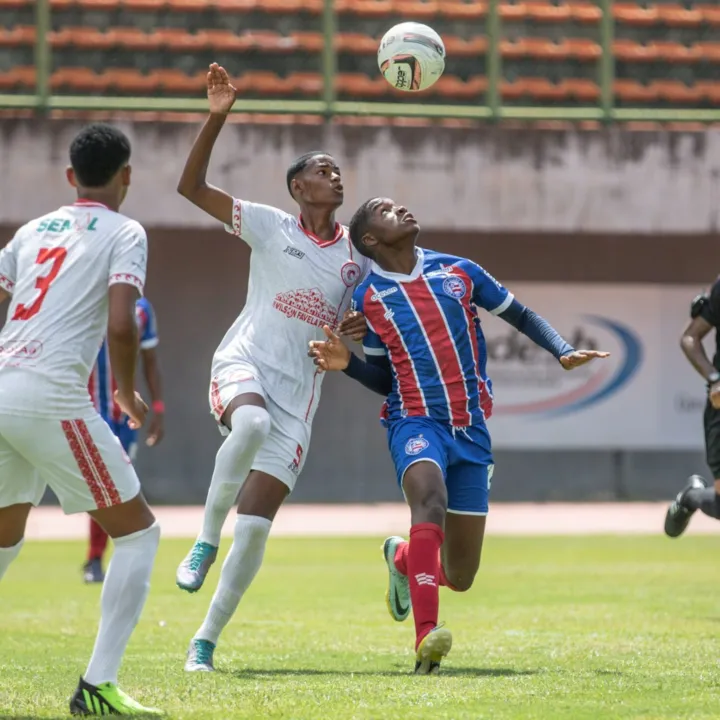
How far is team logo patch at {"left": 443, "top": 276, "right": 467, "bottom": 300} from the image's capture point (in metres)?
7.48

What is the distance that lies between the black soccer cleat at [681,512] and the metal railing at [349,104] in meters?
10.7

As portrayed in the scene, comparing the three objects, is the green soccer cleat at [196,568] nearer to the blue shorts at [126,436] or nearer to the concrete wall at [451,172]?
the blue shorts at [126,436]

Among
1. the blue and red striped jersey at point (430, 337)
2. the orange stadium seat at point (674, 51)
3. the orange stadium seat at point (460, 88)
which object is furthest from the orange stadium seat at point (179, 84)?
the blue and red striped jersey at point (430, 337)

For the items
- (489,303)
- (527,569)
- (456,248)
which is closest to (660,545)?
(527,569)

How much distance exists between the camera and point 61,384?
5574 millimetres

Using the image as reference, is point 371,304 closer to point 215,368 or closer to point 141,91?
point 215,368

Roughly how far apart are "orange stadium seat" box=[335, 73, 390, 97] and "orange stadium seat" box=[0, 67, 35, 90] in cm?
412

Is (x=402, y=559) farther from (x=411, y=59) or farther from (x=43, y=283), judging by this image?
(x=43, y=283)

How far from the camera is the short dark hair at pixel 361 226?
7641mm

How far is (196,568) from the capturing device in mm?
7031

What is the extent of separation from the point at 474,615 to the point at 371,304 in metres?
3.39

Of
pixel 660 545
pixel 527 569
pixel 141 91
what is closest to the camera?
pixel 527 569

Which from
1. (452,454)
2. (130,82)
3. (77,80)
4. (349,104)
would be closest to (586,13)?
(349,104)

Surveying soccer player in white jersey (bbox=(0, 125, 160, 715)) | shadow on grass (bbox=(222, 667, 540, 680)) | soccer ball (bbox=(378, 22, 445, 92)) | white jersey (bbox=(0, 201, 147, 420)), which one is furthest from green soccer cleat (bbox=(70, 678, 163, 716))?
soccer ball (bbox=(378, 22, 445, 92))
